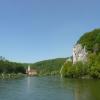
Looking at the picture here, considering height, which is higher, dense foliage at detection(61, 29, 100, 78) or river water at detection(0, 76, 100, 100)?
dense foliage at detection(61, 29, 100, 78)

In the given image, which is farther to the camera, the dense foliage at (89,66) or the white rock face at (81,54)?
the white rock face at (81,54)

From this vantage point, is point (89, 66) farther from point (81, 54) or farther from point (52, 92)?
point (52, 92)

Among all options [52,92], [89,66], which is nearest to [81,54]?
[89,66]

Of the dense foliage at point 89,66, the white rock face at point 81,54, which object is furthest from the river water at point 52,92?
the white rock face at point 81,54

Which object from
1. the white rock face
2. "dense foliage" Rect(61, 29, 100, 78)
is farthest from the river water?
the white rock face

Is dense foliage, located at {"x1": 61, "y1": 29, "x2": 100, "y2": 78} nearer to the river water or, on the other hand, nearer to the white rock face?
the white rock face

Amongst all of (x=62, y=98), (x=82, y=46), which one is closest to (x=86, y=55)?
(x=82, y=46)

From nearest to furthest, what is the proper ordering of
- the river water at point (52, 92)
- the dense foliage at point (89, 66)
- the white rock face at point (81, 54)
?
1. the river water at point (52, 92)
2. the dense foliage at point (89, 66)
3. the white rock face at point (81, 54)

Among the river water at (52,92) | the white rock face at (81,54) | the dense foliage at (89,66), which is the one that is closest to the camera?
the river water at (52,92)

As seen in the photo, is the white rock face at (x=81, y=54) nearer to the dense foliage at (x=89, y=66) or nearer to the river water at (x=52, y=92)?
the dense foliage at (x=89, y=66)

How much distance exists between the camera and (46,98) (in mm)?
61781

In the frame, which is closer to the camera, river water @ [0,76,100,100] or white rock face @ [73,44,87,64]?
river water @ [0,76,100,100]

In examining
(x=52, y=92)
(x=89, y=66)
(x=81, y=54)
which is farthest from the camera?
(x=81, y=54)

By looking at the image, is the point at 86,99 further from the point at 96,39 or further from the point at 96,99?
the point at 96,39
